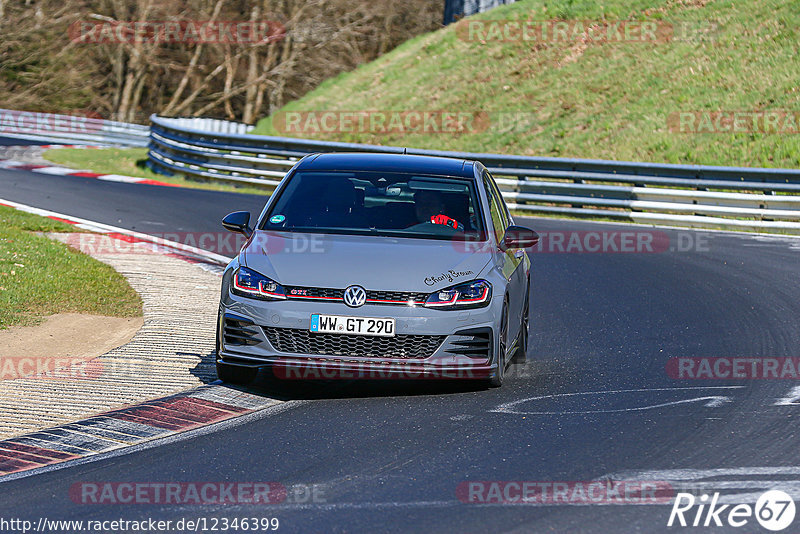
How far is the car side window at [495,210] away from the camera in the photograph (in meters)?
8.98

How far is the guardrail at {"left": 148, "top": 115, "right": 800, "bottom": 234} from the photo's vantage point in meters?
20.2

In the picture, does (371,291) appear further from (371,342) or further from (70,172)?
(70,172)

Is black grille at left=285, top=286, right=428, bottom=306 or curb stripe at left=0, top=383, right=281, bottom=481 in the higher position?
black grille at left=285, top=286, right=428, bottom=306

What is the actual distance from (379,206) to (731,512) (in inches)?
163

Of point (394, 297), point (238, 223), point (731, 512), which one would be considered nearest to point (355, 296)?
point (394, 297)

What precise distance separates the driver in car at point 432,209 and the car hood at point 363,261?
345 mm

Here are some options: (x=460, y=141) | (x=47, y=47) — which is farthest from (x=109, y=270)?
(x=47, y=47)

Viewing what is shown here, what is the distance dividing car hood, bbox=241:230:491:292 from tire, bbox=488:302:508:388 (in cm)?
37

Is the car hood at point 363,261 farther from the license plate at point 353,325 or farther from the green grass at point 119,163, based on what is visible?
the green grass at point 119,163

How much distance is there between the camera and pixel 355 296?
761 centimetres

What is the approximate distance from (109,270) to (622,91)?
21.6m

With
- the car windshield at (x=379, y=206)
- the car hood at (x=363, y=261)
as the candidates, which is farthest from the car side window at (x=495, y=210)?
the car hood at (x=363, y=261)

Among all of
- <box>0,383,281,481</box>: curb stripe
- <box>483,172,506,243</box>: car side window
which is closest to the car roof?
<box>483,172,506,243</box>: car side window

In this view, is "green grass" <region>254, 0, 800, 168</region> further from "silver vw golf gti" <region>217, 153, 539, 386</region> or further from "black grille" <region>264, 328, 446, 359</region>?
"black grille" <region>264, 328, 446, 359</region>
